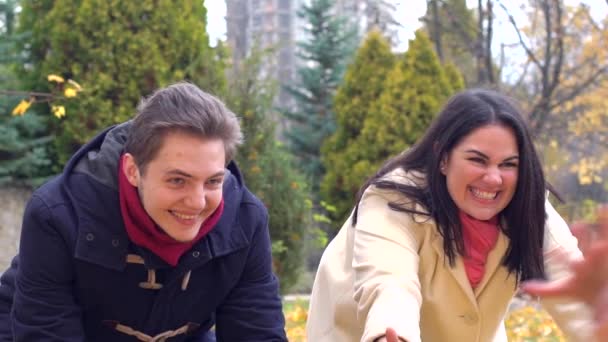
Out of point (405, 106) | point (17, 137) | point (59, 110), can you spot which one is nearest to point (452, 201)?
point (59, 110)

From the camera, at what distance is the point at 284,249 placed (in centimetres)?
870

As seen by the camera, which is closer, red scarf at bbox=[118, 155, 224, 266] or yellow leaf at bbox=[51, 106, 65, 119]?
red scarf at bbox=[118, 155, 224, 266]

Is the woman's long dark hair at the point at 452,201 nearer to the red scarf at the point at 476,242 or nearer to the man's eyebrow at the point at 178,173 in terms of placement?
the red scarf at the point at 476,242

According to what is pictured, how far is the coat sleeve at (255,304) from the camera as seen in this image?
3.41 meters

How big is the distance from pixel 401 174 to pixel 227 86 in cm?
522

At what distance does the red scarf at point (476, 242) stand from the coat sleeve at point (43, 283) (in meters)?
1.33

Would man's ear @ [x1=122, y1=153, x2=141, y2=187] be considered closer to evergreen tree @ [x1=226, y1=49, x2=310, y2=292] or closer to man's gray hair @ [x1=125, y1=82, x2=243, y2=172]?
man's gray hair @ [x1=125, y1=82, x2=243, y2=172]

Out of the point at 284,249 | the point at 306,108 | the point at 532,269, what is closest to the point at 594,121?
the point at 306,108

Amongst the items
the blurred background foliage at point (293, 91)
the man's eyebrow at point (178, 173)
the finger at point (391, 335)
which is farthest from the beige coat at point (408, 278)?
the blurred background foliage at point (293, 91)

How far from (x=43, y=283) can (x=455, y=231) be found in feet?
4.47

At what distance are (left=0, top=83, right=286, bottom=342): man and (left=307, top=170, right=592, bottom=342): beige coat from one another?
38 cm

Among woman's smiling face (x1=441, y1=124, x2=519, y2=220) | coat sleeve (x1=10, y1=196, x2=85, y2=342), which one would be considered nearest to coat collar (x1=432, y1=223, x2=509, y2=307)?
woman's smiling face (x1=441, y1=124, x2=519, y2=220)

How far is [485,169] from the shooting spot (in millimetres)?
3203

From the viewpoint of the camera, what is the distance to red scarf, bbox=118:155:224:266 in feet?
9.98
